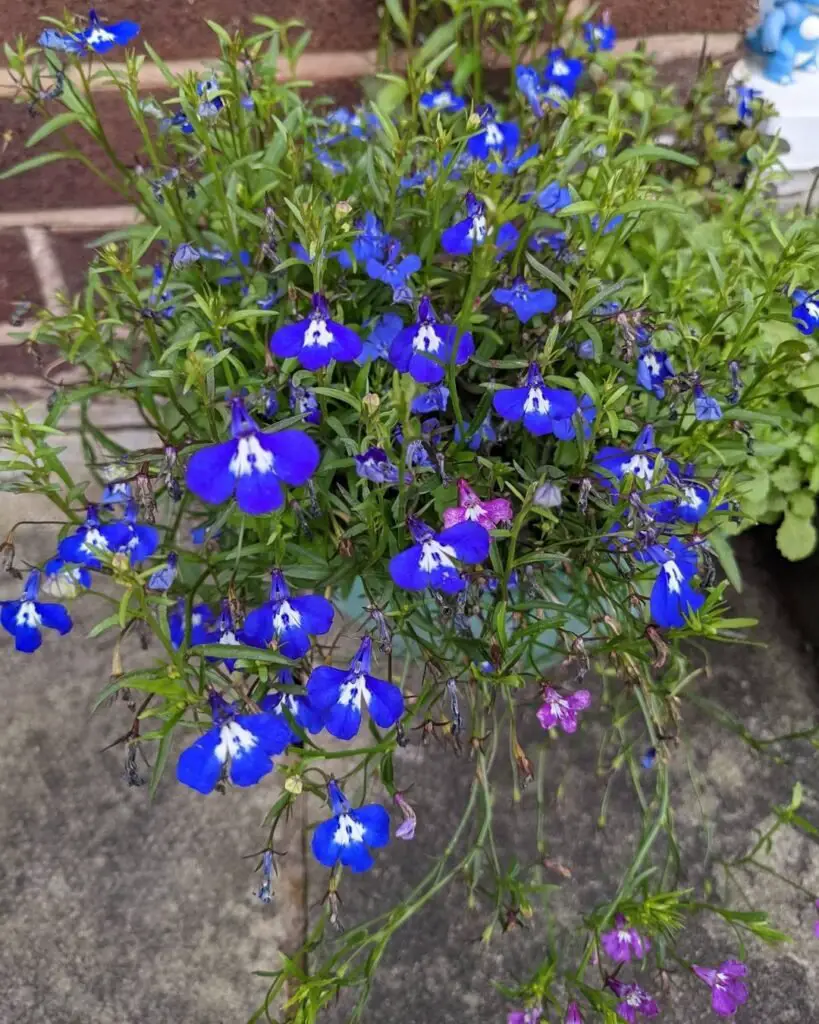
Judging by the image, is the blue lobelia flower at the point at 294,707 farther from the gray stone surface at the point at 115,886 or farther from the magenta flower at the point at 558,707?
the gray stone surface at the point at 115,886

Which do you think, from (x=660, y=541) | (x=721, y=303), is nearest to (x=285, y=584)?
(x=660, y=541)

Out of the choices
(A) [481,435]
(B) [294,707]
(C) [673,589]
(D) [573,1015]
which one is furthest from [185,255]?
(D) [573,1015]

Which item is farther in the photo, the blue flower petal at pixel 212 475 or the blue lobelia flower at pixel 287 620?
the blue lobelia flower at pixel 287 620

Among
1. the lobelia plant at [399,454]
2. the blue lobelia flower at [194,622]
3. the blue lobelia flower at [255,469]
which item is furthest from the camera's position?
the blue lobelia flower at [194,622]

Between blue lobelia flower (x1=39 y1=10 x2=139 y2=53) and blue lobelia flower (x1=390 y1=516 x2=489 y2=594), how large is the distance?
2.09 ft

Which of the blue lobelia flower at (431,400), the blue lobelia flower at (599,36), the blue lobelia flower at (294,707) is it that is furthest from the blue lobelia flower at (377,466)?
the blue lobelia flower at (599,36)

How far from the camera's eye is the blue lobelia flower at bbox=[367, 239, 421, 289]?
938mm

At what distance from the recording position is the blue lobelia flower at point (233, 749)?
715 millimetres

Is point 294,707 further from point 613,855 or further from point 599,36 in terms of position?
point 599,36

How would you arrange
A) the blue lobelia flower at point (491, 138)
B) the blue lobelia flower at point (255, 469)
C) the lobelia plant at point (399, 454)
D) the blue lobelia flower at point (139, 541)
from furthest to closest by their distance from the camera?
the blue lobelia flower at point (491, 138)
the blue lobelia flower at point (139, 541)
the lobelia plant at point (399, 454)
the blue lobelia flower at point (255, 469)

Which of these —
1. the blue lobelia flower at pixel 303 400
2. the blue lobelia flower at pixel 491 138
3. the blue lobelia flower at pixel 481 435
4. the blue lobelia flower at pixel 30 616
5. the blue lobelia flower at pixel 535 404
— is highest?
the blue lobelia flower at pixel 491 138

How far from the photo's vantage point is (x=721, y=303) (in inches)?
37.4

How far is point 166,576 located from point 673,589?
1.68 feet

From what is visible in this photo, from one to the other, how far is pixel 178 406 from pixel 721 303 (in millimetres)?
592
